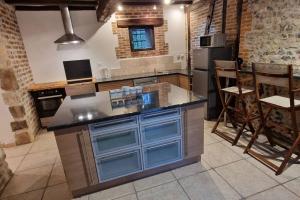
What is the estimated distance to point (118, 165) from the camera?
213 cm

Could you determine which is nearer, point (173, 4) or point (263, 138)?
point (263, 138)

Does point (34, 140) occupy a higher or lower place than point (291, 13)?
lower

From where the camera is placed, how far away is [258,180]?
2.06 meters

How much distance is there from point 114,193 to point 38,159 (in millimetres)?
1569

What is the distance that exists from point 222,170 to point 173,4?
4176mm

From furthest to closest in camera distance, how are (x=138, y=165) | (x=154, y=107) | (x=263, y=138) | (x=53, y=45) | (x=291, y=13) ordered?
1. (x=53, y=45)
2. (x=263, y=138)
3. (x=291, y=13)
4. (x=138, y=165)
5. (x=154, y=107)

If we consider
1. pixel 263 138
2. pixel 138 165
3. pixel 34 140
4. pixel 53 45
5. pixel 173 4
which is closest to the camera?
pixel 138 165

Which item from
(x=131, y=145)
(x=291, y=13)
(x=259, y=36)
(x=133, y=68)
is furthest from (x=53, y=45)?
(x=291, y=13)

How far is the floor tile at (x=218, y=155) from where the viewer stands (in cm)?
243

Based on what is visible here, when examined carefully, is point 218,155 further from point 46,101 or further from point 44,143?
Result: point 46,101

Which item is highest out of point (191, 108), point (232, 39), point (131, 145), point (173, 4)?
point (173, 4)

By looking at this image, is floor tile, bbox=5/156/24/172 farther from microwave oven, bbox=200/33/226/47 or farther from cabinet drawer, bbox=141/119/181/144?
microwave oven, bbox=200/33/226/47

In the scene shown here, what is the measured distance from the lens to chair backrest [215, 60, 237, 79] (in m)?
2.73

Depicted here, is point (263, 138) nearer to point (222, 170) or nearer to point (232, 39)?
point (222, 170)
